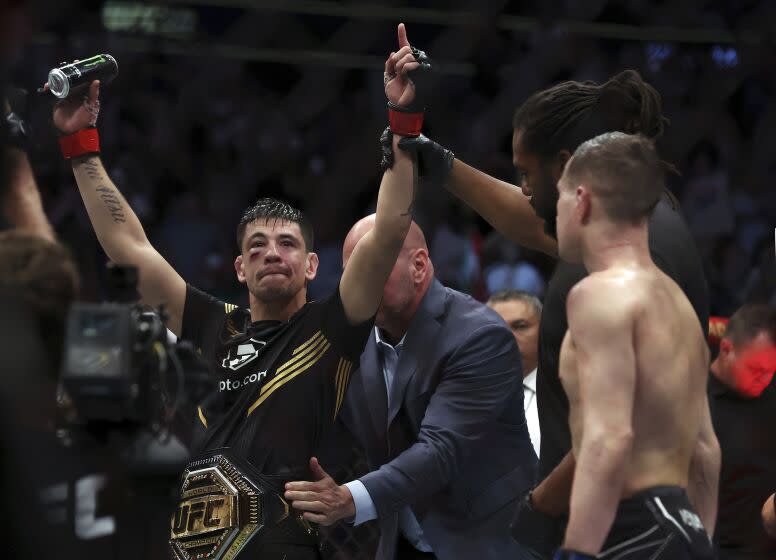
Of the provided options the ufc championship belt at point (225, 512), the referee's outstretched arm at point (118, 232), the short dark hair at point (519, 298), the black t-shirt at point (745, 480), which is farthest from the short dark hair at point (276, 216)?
the black t-shirt at point (745, 480)

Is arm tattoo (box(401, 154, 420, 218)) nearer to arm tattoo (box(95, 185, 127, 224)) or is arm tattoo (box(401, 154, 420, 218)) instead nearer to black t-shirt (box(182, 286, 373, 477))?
black t-shirt (box(182, 286, 373, 477))

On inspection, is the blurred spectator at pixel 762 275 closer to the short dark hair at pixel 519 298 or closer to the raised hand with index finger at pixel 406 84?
the short dark hair at pixel 519 298

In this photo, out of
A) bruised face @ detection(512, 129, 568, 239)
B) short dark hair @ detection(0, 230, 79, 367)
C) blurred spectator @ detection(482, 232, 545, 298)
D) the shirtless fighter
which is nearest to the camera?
short dark hair @ detection(0, 230, 79, 367)

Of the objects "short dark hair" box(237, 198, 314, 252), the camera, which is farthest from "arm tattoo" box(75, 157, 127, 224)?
the camera

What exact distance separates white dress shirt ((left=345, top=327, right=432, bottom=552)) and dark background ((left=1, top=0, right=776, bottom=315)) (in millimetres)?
1438

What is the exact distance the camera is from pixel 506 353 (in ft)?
10.6

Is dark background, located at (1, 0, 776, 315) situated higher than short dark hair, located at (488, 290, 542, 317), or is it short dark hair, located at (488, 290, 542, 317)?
dark background, located at (1, 0, 776, 315)

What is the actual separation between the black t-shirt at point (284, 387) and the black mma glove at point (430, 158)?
0.36 meters

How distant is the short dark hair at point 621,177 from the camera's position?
2340mm

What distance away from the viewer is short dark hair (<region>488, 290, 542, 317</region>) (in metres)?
4.15

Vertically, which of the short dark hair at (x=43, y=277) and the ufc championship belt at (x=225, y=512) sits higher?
the short dark hair at (x=43, y=277)

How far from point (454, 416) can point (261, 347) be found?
1.62 feet

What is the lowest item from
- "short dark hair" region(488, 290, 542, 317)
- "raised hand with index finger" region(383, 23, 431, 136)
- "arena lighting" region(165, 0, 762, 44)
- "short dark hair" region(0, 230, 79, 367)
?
"short dark hair" region(488, 290, 542, 317)

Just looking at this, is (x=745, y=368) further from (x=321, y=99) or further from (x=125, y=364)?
(x=125, y=364)
